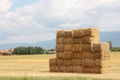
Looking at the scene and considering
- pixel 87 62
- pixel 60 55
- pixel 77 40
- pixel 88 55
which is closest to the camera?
pixel 87 62

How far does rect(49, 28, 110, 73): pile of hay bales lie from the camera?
82.2ft

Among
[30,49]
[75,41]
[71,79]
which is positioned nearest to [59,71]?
[75,41]

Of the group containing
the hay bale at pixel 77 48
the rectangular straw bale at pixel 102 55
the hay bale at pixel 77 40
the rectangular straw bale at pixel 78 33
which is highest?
the rectangular straw bale at pixel 78 33

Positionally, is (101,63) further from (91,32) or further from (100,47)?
(91,32)

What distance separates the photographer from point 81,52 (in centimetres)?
2591

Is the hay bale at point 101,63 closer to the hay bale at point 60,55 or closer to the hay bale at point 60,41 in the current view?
the hay bale at point 60,55

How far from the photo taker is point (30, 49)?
90375 mm

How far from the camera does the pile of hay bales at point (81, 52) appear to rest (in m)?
25.1

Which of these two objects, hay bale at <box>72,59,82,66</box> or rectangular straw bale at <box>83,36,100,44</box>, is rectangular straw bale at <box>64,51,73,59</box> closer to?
hay bale at <box>72,59,82,66</box>

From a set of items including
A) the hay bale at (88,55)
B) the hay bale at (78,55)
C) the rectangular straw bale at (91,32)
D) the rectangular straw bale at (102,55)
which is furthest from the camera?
the hay bale at (78,55)

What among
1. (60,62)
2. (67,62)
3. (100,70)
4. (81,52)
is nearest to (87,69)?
(100,70)

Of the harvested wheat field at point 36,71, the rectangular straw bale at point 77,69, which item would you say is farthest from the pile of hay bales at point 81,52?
the harvested wheat field at point 36,71

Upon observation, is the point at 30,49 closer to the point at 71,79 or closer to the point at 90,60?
the point at 90,60

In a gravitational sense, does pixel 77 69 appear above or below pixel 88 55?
below
